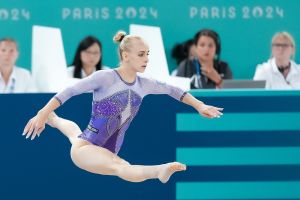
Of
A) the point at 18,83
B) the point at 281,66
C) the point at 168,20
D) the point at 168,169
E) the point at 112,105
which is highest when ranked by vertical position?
the point at 168,20

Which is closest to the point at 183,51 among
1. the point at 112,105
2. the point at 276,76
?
the point at 276,76

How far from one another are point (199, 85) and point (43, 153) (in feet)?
6.32

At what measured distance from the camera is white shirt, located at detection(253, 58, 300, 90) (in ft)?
25.9

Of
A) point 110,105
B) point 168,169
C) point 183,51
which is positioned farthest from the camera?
point 183,51

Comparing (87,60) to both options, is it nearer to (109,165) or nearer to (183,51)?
(183,51)

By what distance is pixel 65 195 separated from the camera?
6227 mm

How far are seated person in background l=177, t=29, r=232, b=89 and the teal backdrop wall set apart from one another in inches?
51.4

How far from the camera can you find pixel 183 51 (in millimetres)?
9375

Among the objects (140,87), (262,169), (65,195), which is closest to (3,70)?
(65,195)

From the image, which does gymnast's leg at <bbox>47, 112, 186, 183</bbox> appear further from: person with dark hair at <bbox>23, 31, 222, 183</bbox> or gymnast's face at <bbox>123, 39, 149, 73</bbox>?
gymnast's face at <bbox>123, 39, 149, 73</bbox>

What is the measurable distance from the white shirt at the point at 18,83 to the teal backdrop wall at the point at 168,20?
1.61 metres

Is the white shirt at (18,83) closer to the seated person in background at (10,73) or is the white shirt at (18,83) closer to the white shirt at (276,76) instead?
the seated person in background at (10,73)

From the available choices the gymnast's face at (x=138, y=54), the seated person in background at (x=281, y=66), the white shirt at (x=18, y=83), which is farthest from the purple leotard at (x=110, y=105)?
the seated person in background at (x=281, y=66)

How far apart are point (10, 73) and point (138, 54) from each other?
3329mm
